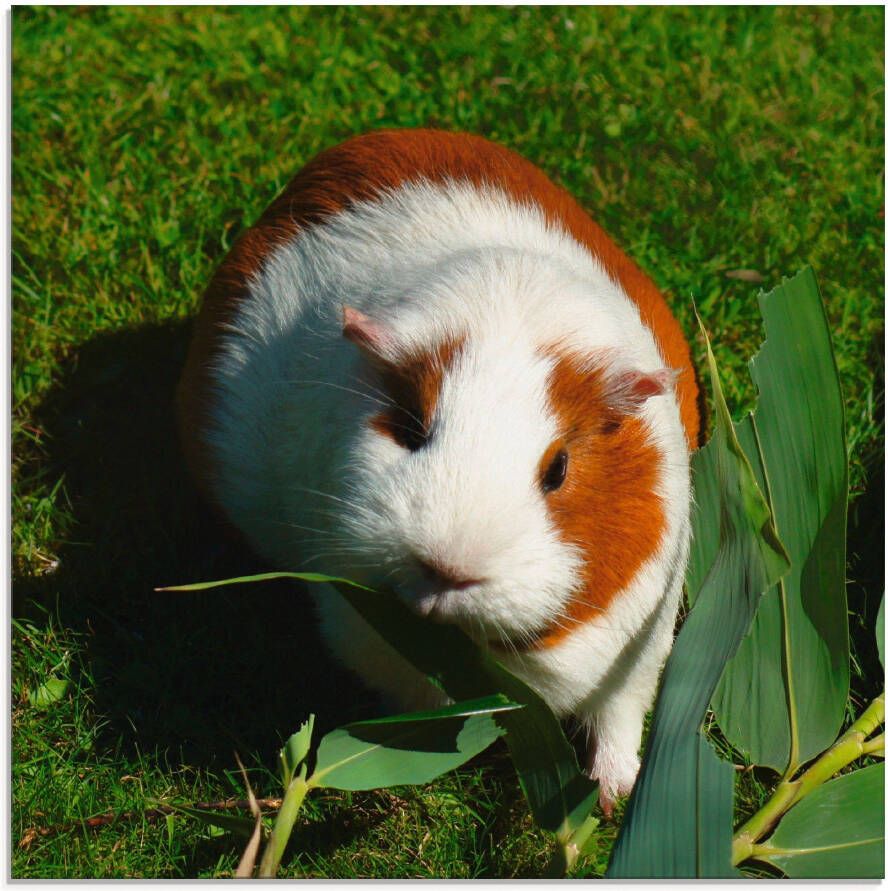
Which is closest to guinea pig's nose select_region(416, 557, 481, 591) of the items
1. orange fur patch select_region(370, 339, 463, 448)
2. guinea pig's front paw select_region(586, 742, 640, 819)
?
orange fur patch select_region(370, 339, 463, 448)

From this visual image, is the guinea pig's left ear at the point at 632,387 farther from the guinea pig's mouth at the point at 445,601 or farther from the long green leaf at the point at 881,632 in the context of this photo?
the long green leaf at the point at 881,632

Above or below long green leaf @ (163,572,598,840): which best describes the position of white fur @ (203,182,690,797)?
above

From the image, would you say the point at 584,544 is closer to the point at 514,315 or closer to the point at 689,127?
the point at 514,315

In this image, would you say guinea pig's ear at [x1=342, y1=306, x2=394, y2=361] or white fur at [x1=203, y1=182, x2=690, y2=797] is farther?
guinea pig's ear at [x1=342, y1=306, x2=394, y2=361]

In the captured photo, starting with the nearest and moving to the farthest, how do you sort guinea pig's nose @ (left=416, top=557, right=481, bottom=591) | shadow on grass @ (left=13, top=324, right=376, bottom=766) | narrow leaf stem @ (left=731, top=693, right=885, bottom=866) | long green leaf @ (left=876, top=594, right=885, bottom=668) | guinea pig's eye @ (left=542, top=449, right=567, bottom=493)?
1. guinea pig's nose @ (left=416, top=557, right=481, bottom=591)
2. guinea pig's eye @ (left=542, top=449, right=567, bottom=493)
3. narrow leaf stem @ (left=731, top=693, right=885, bottom=866)
4. long green leaf @ (left=876, top=594, right=885, bottom=668)
5. shadow on grass @ (left=13, top=324, right=376, bottom=766)

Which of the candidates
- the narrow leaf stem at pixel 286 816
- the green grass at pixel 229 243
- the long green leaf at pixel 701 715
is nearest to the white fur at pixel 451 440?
the long green leaf at pixel 701 715

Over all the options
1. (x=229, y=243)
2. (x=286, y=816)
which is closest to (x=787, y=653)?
(x=286, y=816)

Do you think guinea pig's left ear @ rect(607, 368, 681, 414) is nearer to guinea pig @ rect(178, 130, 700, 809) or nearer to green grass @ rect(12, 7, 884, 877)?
guinea pig @ rect(178, 130, 700, 809)

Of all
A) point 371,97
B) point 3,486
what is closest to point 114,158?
point 371,97
